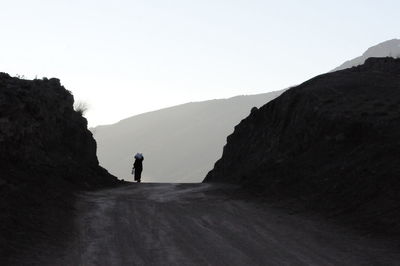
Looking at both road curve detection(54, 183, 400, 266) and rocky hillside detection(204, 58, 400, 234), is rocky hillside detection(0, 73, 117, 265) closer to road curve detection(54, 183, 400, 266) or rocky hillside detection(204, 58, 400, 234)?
road curve detection(54, 183, 400, 266)

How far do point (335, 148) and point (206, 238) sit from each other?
9171 millimetres

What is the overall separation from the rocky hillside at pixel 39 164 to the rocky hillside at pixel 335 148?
303 inches

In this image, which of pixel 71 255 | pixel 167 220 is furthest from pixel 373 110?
pixel 71 255

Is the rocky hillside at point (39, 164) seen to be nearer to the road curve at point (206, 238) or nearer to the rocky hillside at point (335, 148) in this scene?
the road curve at point (206, 238)

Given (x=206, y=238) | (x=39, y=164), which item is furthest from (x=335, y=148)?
(x=39, y=164)

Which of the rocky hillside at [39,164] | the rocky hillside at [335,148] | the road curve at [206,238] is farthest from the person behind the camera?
the rocky hillside at [335,148]

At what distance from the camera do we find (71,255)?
1034cm

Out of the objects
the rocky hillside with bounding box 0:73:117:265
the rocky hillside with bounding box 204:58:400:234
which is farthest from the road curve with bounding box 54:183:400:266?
the rocky hillside with bounding box 204:58:400:234

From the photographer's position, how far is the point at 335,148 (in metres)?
19.4

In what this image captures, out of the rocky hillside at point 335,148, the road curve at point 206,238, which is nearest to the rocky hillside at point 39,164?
the road curve at point 206,238

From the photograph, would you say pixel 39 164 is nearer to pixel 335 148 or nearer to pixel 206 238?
pixel 206 238

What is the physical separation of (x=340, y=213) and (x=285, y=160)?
7162 mm

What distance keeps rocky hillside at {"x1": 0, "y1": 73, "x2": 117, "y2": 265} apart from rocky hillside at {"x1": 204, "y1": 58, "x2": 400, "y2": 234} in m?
7.69

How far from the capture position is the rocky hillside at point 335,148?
48.4 ft
